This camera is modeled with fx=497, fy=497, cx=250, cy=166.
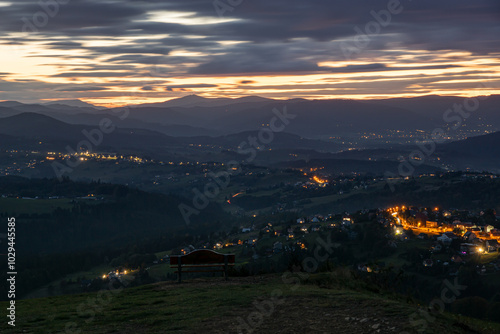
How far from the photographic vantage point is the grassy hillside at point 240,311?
11.3 meters

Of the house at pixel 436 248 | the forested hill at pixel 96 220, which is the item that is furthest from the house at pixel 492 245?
the forested hill at pixel 96 220

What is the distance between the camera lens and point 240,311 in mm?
13172

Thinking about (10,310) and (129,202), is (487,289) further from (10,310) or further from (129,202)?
(129,202)

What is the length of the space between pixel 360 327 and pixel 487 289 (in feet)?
185

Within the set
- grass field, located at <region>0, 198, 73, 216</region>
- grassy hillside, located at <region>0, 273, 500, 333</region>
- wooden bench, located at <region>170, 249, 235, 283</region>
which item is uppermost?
wooden bench, located at <region>170, 249, 235, 283</region>

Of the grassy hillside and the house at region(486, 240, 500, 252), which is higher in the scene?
the grassy hillside

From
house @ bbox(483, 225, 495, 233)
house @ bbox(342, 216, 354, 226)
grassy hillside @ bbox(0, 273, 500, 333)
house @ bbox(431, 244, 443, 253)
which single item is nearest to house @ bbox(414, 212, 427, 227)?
house @ bbox(483, 225, 495, 233)

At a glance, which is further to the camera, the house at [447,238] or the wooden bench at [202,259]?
the house at [447,238]

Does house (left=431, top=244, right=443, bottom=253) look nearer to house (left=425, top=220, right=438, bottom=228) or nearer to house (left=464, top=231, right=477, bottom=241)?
house (left=464, top=231, right=477, bottom=241)

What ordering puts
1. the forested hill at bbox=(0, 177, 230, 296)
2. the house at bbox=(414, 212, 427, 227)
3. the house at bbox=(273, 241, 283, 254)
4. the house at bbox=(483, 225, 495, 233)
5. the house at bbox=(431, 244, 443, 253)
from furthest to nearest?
the forested hill at bbox=(0, 177, 230, 296) → the house at bbox=(414, 212, 427, 227) → the house at bbox=(483, 225, 495, 233) → the house at bbox=(273, 241, 283, 254) → the house at bbox=(431, 244, 443, 253)

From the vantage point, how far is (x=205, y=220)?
16800cm

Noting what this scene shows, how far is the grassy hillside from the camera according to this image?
11.3 meters

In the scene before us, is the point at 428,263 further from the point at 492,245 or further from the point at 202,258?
the point at 202,258

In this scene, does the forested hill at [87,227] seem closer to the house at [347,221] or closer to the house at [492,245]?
the house at [347,221]
